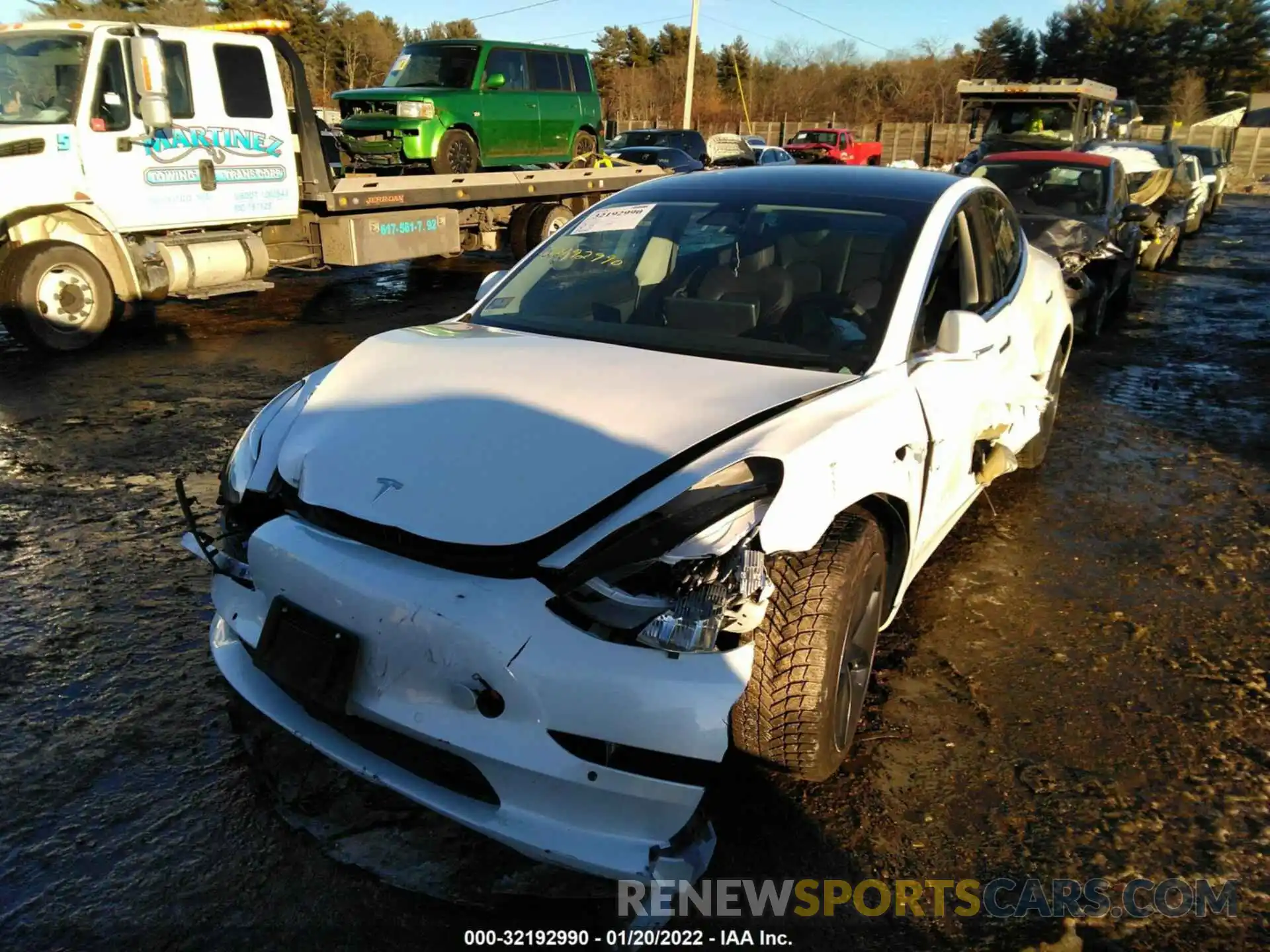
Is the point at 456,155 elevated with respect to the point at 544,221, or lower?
elevated

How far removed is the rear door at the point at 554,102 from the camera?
45.0ft

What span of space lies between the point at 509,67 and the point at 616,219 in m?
10.3

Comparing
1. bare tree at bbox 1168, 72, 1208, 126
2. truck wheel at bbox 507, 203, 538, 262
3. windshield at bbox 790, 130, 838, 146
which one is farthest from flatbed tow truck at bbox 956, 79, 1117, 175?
bare tree at bbox 1168, 72, 1208, 126

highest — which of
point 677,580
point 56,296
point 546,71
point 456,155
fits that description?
point 546,71

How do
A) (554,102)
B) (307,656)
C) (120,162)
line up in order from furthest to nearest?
(554,102) < (120,162) < (307,656)

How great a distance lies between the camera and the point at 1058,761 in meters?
2.86

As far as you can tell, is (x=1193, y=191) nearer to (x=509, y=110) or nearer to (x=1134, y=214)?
(x=1134, y=214)

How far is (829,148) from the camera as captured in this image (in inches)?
1257

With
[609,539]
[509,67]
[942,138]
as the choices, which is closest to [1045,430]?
[609,539]

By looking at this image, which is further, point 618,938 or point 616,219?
point 616,219

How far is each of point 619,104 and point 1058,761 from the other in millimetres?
64239

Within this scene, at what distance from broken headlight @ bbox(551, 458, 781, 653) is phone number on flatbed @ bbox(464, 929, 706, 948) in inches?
27.6

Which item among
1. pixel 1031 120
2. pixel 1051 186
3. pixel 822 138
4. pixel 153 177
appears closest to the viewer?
pixel 153 177

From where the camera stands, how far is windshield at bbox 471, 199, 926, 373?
3.20 meters
